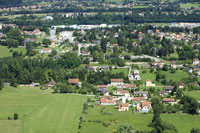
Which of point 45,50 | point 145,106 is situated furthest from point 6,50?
point 145,106

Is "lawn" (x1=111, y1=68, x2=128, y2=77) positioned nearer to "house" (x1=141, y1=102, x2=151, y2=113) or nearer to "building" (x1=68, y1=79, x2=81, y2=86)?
"building" (x1=68, y1=79, x2=81, y2=86)

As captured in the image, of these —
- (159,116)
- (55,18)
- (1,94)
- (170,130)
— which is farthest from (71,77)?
(55,18)

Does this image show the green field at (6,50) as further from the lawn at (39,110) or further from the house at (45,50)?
the lawn at (39,110)

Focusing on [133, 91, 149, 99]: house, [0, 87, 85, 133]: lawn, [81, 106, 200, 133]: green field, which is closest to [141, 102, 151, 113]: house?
[81, 106, 200, 133]: green field

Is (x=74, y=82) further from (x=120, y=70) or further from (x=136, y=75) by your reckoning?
(x=120, y=70)

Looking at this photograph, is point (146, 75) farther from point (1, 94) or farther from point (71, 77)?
point (1, 94)
